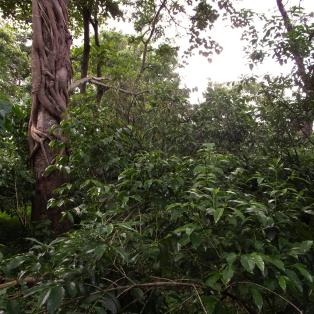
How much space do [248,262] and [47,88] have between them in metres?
4.15

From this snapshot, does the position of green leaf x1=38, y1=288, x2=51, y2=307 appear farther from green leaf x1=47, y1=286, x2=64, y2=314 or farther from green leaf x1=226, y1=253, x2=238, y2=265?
green leaf x1=226, y1=253, x2=238, y2=265

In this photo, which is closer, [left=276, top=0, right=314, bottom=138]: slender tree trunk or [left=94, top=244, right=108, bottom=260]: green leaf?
[left=94, top=244, right=108, bottom=260]: green leaf

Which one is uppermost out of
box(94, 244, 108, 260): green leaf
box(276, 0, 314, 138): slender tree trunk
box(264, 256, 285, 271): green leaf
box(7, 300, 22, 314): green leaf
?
box(276, 0, 314, 138): slender tree trunk

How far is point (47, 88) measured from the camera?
5008 millimetres

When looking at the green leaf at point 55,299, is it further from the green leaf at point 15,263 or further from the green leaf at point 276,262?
the green leaf at point 276,262

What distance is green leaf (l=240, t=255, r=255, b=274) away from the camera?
4.85 feet

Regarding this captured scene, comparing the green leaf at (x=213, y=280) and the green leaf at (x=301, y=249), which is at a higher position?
the green leaf at (x=301, y=249)

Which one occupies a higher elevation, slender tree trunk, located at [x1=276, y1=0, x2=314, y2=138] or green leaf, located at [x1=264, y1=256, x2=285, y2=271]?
slender tree trunk, located at [x1=276, y1=0, x2=314, y2=138]

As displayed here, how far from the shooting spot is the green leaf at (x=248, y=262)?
1.48 meters

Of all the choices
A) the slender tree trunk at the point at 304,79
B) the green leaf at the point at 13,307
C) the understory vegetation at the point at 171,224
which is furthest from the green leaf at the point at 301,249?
the slender tree trunk at the point at 304,79

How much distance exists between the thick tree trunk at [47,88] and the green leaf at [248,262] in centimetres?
319

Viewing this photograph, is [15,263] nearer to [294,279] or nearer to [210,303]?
[210,303]

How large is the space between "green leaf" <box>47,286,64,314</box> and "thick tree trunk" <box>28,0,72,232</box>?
9.64 ft

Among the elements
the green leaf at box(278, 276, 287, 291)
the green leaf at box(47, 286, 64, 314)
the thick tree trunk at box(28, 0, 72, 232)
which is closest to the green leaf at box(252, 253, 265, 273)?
the green leaf at box(278, 276, 287, 291)
